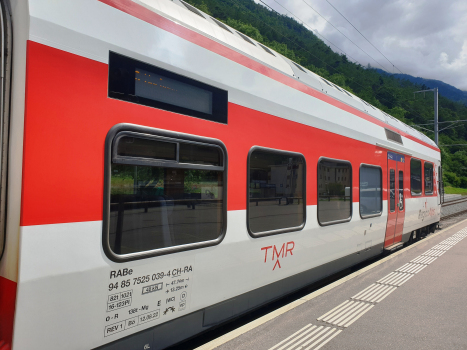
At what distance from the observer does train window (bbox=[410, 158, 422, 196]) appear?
8871 millimetres

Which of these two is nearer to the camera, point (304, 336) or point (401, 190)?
point (304, 336)

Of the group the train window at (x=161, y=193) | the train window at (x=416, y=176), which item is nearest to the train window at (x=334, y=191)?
the train window at (x=161, y=193)

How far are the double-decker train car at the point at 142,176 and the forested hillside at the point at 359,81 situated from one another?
207ft

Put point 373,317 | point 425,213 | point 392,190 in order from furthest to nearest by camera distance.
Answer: point 425,213
point 392,190
point 373,317

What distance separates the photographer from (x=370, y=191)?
6594 mm

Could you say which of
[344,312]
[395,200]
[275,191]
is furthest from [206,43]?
[395,200]

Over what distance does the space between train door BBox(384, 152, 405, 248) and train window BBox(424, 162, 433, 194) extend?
7.71ft

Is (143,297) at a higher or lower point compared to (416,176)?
lower

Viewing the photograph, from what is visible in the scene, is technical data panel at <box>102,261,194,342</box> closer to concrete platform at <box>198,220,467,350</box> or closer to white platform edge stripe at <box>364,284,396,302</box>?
concrete platform at <box>198,220,467,350</box>

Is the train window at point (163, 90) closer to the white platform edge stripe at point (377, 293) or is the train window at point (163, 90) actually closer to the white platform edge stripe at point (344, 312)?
the white platform edge stripe at point (344, 312)

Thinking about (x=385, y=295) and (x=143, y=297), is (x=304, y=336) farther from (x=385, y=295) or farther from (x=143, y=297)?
(x=385, y=295)

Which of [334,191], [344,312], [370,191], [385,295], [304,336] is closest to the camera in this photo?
[304,336]

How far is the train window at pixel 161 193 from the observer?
102 inches

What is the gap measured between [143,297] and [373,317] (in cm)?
281
